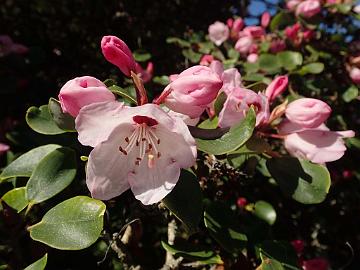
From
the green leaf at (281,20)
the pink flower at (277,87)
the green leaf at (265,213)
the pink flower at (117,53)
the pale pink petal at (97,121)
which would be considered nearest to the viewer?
the pale pink petal at (97,121)

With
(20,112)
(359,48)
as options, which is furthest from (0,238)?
(359,48)

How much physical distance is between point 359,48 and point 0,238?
1.89 m

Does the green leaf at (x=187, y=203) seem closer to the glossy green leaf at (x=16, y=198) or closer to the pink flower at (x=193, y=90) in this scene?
the pink flower at (x=193, y=90)

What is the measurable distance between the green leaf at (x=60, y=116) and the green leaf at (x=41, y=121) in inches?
3.6

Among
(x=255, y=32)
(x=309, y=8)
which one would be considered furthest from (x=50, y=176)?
(x=309, y=8)

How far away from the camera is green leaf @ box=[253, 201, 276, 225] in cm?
146

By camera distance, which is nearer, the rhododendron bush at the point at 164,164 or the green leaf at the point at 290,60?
the rhododendron bush at the point at 164,164

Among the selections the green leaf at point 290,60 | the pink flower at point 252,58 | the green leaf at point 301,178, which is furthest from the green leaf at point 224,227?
the pink flower at point 252,58

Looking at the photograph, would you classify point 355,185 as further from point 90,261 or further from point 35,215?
point 35,215

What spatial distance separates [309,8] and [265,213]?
3.74 ft

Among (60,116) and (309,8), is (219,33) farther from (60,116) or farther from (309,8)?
(60,116)

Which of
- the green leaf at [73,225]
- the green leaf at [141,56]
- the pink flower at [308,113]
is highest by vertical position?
the green leaf at [73,225]

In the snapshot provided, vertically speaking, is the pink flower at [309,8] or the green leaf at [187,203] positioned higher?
the green leaf at [187,203]

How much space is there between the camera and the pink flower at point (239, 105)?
0.96 metres
